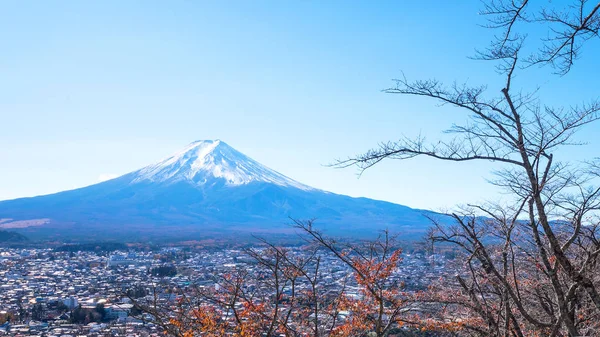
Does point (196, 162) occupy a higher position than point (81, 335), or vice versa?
point (196, 162)

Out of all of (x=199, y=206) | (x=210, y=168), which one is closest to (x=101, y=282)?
(x=199, y=206)

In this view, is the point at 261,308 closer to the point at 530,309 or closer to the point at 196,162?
the point at 530,309

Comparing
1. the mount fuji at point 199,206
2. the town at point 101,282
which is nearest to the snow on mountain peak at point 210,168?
the mount fuji at point 199,206

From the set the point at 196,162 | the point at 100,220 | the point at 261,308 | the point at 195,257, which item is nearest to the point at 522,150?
the point at 261,308

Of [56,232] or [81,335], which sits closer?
[81,335]

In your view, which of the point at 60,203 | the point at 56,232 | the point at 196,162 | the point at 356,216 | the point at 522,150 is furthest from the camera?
the point at 196,162

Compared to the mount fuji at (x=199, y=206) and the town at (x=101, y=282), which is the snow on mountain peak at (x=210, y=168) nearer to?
the mount fuji at (x=199, y=206)
